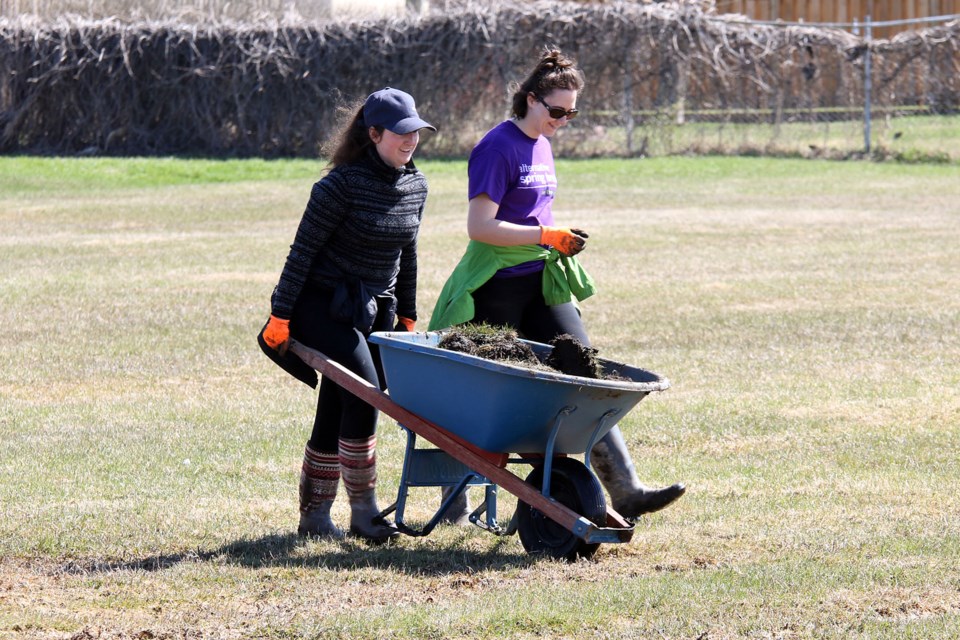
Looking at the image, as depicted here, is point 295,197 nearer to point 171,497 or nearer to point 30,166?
point 30,166

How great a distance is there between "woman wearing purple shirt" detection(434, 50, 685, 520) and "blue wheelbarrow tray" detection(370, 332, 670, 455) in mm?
493

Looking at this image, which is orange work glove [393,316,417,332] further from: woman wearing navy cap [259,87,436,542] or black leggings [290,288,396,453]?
black leggings [290,288,396,453]

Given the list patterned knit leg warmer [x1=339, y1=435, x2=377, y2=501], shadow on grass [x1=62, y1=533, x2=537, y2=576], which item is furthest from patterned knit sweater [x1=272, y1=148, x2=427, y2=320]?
shadow on grass [x1=62, y1=533, x2=537, y2=576]

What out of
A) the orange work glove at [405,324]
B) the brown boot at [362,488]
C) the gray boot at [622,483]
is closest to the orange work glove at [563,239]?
the orange work glove at [405,324]

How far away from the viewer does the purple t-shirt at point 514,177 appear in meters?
5.95

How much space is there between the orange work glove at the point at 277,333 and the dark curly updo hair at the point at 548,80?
1350mm

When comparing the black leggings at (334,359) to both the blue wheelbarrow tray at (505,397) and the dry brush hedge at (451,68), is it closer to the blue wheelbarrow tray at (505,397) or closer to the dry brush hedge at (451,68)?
the blue wheelbarrow tray at (505,397)

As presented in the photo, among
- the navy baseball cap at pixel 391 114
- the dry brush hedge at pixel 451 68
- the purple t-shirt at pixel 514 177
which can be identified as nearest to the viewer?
the navy baseball cap at pixel 391 114

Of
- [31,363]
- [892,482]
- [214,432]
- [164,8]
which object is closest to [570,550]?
[892,482]

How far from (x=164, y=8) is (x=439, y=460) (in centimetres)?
2514

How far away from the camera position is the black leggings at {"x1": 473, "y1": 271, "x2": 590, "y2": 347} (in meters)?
6.16

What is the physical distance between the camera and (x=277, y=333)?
18.7 ft

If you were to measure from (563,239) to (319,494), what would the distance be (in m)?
1.44

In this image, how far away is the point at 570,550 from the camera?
5.40m
